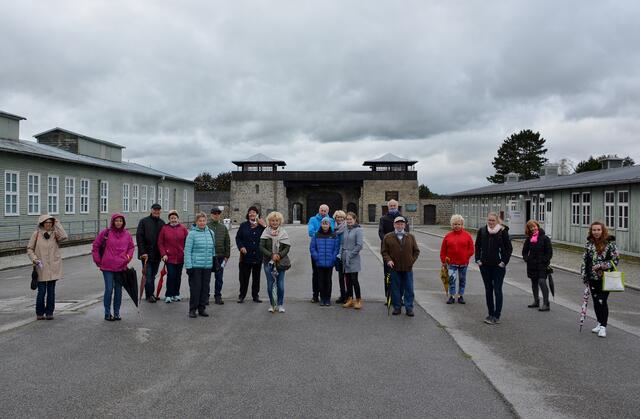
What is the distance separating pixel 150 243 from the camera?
9758 millimetres

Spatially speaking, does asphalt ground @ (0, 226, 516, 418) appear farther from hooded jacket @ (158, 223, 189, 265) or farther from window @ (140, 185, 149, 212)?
window @ (140, 185, 149, 212)

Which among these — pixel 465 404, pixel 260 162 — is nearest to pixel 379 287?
pixel 465 404

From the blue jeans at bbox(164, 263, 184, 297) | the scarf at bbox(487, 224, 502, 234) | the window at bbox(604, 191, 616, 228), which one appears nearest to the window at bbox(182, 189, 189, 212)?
the window at bbox(604, 191, 616, 228)

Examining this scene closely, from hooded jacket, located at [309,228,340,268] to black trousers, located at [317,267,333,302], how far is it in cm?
17

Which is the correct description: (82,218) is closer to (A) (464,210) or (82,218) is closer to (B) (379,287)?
(B) (379,287)

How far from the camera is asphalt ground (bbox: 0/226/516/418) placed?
4.54m

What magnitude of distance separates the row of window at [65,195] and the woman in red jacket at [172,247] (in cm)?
1628

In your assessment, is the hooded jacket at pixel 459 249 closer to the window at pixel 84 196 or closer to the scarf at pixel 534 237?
the scarf at pixel 534 237

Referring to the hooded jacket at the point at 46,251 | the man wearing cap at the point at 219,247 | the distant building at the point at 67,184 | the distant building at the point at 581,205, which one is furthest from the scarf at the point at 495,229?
the distant building at the point at 67,184

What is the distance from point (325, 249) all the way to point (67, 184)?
22509mm

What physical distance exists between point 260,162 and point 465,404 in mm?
57092

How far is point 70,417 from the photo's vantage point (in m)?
4.26

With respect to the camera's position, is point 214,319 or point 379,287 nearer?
point 214,319

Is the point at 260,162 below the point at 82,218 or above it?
above
